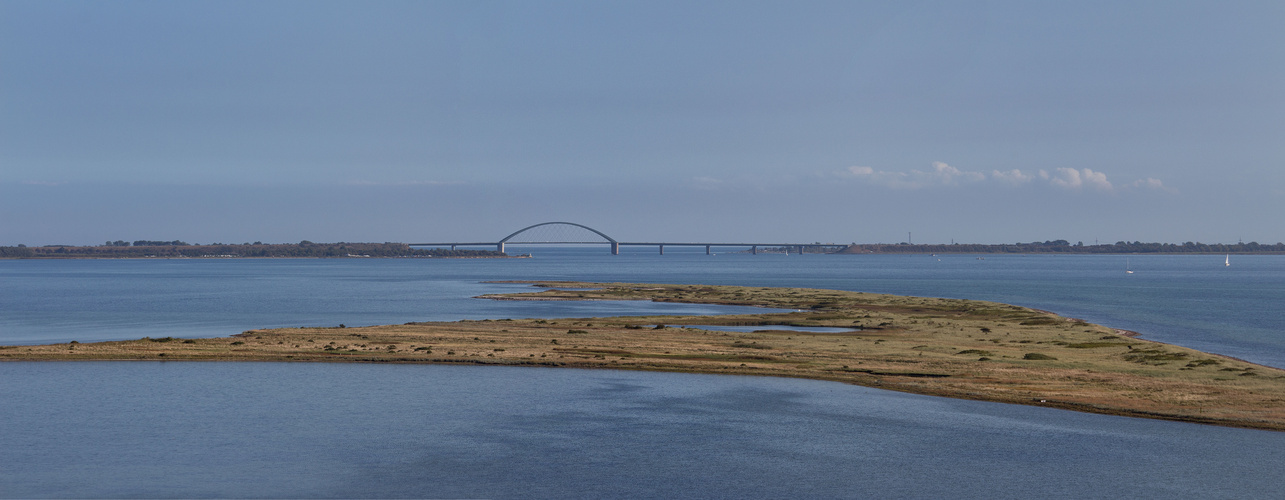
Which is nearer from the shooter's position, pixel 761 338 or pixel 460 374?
pixel 460 374

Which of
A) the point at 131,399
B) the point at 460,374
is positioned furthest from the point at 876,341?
the point at 131,399

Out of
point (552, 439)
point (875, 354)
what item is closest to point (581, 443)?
point (552, 439)

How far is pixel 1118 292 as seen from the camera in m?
144

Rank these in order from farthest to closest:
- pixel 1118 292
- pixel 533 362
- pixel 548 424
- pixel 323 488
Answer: pixel 1118 292 < pixel 533 362 < pixel 548 424 < pixel 323 488

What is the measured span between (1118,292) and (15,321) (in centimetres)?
13822

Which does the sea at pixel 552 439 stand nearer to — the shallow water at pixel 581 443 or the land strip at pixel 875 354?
the shallow water at pixel 581 443

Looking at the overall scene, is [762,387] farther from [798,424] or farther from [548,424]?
[548,424]

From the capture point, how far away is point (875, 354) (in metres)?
54.6

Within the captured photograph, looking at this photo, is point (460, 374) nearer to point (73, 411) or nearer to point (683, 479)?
point (73, 411)

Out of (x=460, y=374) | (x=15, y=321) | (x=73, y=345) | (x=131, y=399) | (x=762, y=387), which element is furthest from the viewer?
(x=15, y=321)

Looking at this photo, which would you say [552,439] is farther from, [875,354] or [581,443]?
[875,354]

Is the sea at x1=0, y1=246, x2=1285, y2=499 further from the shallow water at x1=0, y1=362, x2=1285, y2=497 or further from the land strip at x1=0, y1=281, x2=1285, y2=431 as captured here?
the land strip at x1=0, y1=281, x2=1285, y2=431

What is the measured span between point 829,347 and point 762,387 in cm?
1568

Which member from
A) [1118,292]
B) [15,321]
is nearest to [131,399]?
[15,321]
